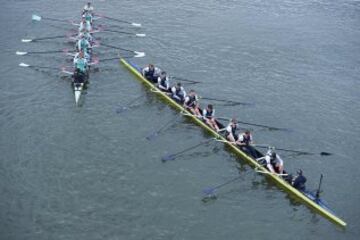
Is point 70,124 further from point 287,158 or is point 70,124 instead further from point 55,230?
point 287,158

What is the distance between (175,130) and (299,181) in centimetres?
1005

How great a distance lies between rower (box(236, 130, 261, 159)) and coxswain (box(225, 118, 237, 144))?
784mm

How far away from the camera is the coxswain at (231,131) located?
1378 inches

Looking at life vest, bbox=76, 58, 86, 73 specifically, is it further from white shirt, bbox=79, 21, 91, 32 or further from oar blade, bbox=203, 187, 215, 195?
oar blade, bbox=203, 187, 215, 195

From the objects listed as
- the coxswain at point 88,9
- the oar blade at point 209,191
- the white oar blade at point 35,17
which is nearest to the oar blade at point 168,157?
the oar blade at point 209,191

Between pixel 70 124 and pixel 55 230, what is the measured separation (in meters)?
10.5

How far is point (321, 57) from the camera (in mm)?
48812

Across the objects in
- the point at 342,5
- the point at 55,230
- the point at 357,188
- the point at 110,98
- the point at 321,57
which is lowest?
the point at 55,230

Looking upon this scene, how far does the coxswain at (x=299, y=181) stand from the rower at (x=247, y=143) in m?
3.63

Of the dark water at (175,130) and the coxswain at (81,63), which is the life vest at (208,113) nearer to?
the dark water at (175,130)

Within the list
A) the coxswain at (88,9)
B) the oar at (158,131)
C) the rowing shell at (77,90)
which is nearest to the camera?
the oar at (158,131)

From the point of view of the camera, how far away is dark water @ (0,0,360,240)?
2875 cm

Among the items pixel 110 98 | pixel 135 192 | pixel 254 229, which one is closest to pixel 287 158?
pixel 254 229

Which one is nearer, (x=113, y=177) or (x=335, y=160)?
(x=113, y=177)
